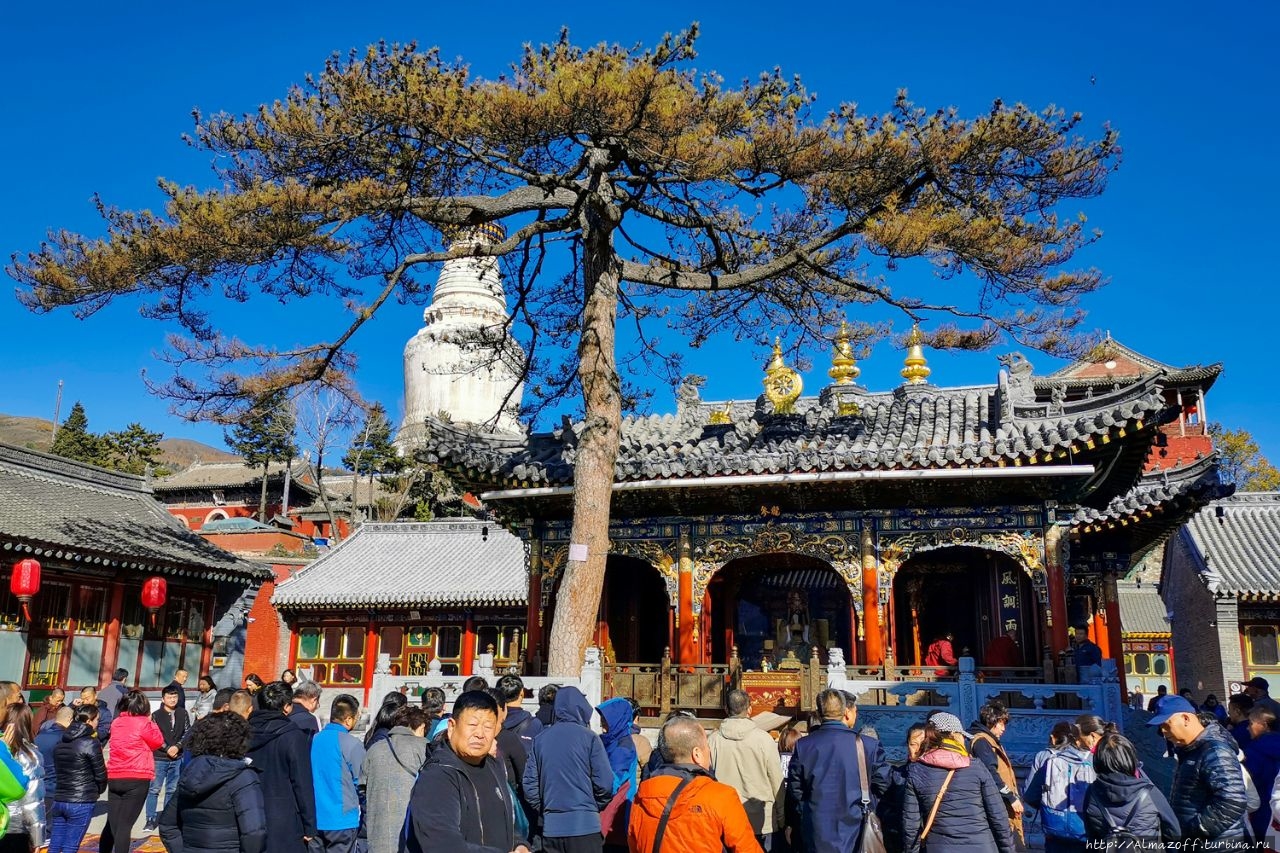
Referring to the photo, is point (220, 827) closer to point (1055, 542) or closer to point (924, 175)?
point (924, 175)

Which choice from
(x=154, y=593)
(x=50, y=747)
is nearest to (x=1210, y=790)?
(x=50, y=747)

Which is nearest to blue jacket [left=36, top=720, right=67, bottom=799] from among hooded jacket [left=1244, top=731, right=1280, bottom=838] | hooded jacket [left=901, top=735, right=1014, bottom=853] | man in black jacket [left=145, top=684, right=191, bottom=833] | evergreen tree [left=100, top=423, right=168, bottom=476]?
man in black jacket [left=145, top=684, right=191, bottom=833]

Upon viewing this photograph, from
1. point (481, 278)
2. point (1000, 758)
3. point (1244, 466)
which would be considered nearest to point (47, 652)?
point (481, 278)

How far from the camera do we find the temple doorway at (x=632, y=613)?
15.8 m

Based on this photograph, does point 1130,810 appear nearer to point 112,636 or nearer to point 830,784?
point 830,784

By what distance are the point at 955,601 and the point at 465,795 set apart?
1325cm

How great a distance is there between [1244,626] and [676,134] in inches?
805

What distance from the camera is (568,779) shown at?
5.48 metres

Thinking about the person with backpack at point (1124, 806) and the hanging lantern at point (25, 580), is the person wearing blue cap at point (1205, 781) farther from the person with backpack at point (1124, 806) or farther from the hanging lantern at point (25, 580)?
the hanging lantern at point (25, 580)

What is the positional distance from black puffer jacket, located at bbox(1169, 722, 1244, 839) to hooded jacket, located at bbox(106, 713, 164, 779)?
23.3 ft

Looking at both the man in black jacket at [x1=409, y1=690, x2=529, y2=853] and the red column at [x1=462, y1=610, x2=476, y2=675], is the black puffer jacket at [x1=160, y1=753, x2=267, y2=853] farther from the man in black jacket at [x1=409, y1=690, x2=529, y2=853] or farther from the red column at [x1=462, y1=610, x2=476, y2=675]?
the red column at [x1=462, y1=610, x2=476, y2=675]

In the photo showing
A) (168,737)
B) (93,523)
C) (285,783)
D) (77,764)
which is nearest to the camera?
(285,783)

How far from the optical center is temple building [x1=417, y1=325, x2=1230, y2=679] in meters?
13.0

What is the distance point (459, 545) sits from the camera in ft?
94.2
